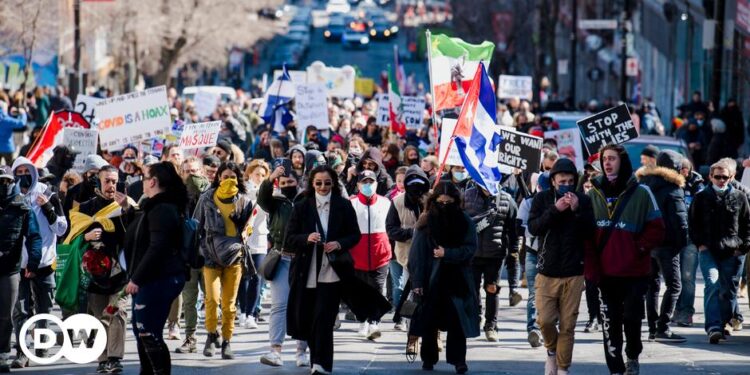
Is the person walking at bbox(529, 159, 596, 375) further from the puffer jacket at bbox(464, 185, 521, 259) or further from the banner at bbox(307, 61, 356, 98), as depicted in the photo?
the banner at bbox(307, 61, 356, 98)

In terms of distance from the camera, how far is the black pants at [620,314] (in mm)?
12500

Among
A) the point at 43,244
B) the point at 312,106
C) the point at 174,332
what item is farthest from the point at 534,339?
the point at 312,106

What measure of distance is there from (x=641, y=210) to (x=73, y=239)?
4.48 meters

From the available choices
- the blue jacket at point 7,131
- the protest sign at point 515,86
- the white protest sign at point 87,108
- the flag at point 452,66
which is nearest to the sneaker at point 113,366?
the flag at point 452,66

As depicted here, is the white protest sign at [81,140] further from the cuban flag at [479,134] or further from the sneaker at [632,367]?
the sneaker at [632,367]

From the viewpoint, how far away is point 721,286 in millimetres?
15188

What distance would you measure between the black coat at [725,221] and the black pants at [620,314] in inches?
104

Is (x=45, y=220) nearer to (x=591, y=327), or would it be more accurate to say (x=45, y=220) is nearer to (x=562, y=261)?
(x=562, y=261)

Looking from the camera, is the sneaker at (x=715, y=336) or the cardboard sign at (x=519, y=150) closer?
the sneaker at (x=715, y=336)

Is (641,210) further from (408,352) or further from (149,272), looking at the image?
(149,272)

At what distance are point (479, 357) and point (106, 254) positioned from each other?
3362 millimetres

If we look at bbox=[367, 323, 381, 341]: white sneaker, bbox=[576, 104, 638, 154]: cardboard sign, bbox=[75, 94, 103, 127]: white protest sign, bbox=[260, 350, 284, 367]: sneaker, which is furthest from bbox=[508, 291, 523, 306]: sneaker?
bbox=[75, 94, 103, 127]: white protest sign

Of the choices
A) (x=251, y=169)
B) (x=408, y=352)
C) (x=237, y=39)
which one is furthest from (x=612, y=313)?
(x=237, y=39)

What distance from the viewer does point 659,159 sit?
15562 mm
